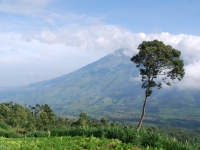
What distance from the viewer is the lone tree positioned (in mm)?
26297

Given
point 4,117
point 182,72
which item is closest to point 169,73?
point 182,72

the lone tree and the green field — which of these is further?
the lone tree

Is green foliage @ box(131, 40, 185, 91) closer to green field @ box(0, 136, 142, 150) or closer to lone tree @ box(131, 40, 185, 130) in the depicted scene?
lone tree @ box(131, 40, 185, 130)

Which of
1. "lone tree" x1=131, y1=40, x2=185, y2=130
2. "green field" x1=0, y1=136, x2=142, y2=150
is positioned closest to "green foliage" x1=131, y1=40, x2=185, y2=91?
"lone tree" x1=131, y1=40, x2=185, y2=130

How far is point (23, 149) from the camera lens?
863cm

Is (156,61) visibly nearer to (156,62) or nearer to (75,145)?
(156,62)

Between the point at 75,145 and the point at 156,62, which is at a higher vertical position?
the point at 156,62

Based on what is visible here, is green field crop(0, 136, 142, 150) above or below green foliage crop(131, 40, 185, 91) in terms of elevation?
below

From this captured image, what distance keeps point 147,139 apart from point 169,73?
19.3m

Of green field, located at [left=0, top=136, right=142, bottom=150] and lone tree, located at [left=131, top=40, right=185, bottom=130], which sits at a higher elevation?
lone tree, located at [left=131, top=40, right=185, bottom=130]

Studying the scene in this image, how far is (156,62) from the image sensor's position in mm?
26594

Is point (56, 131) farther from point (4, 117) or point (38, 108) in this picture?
point (38, 108)

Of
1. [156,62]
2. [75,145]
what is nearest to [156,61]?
[156,62]

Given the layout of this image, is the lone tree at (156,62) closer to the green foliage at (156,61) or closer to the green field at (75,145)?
the green foliage at (156,61)
